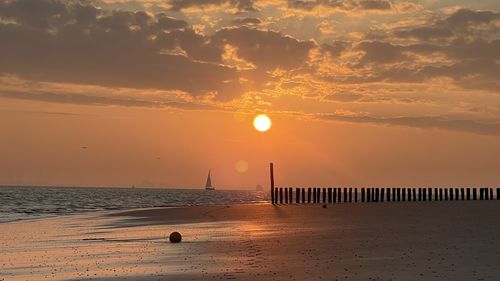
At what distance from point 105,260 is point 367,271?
7.80m

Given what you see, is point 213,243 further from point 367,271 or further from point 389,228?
point 367,271

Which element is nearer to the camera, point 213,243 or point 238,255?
point 238,255

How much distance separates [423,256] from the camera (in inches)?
602

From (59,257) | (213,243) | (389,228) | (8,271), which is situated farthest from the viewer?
(389,228)

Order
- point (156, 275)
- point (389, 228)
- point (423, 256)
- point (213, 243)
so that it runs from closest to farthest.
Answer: point (156, 275), point (423, 256), point (213, 243), point (389, 228)

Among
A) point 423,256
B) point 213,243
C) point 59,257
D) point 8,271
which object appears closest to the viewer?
point 423,256

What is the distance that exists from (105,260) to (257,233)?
886cm

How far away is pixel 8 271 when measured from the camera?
16266 millimetres

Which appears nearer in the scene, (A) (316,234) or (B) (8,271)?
(B) (8,271)

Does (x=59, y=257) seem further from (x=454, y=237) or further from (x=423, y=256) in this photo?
(x=454, y=237)

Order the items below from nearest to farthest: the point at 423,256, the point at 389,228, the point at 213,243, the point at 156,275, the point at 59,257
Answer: the point at 156,275, the point at 423,256, the point at 59,257, the point at 213,243, the point at 389,228

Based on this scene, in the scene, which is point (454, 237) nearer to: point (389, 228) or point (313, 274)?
point (389, 228)

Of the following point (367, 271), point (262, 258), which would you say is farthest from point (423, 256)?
point (262, 258)

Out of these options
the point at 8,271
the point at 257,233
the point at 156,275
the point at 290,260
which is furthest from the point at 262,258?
the point at 257,233
